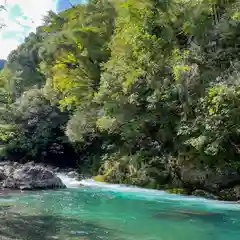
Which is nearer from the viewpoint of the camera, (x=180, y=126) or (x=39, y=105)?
(x=180, y=126)

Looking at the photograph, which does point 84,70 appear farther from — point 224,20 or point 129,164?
point 224,20

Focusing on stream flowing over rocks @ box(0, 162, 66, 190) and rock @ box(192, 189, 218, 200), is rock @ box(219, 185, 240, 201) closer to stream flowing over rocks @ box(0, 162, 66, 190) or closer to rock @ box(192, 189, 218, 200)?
rock @ box(192, 189, 218, 200)

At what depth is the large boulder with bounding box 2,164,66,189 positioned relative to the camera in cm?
2036

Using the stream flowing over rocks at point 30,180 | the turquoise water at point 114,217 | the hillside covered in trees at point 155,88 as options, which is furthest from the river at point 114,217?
the hillside covered in trees at point 155,88

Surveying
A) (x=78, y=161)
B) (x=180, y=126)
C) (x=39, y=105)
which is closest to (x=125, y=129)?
(x=180, y=126)

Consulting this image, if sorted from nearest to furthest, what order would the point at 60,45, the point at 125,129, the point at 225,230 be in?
the point at 225,230 < the point at 125,129 < the point at 60,45

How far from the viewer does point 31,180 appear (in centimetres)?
2067

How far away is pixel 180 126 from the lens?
2011 cm

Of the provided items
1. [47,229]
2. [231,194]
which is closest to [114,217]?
[47,229]

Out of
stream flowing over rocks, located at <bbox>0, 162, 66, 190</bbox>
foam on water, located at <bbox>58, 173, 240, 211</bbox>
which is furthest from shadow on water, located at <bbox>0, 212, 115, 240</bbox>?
stream flowing over rocks, located at <bbox>0, 162, 66, 190</bbox>

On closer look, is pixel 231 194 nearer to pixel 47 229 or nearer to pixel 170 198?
pixel 170 198

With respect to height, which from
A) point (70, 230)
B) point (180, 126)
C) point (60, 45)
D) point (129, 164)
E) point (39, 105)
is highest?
point (60, 45)

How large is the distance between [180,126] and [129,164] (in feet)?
17.9

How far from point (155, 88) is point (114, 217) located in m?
10.5
